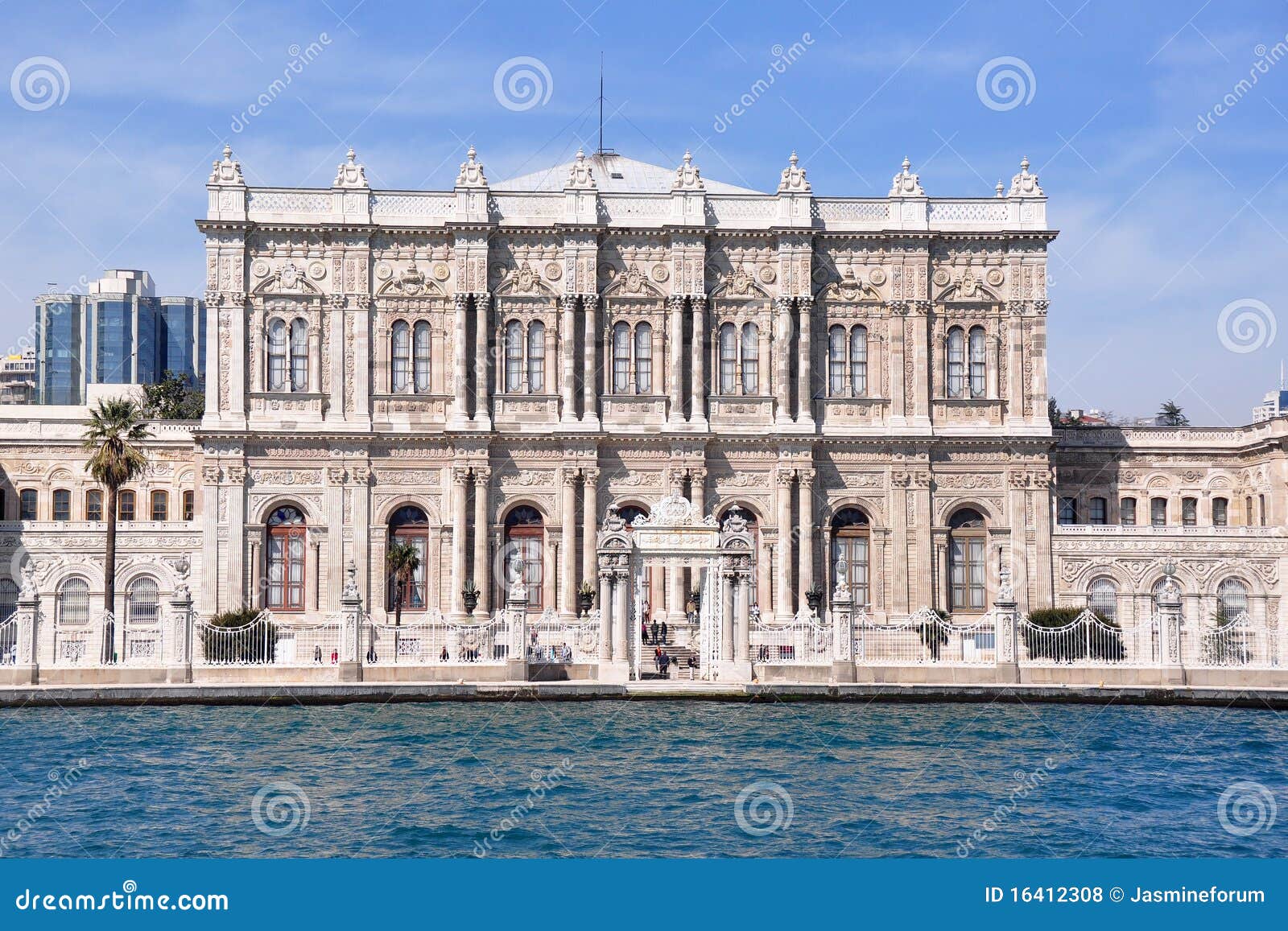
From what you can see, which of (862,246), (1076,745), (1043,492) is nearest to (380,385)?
(862,246)

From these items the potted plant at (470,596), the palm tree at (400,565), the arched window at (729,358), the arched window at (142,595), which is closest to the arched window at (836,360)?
the arched window at (729,358)

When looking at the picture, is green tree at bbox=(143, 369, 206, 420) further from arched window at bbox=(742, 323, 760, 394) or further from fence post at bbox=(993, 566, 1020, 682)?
fence post at bbox=(993, 566, 1020, 682)

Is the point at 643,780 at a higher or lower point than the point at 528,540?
lower

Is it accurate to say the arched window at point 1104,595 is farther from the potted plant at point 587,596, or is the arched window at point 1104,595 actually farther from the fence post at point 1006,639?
the potted plant at point 587,596

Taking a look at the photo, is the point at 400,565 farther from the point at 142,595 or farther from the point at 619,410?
the point at 142,595

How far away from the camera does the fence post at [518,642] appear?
1320 inches

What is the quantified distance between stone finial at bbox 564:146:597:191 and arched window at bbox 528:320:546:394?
3.74 meters

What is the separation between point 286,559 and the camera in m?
43.5

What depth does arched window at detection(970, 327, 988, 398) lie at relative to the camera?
45.2 metres

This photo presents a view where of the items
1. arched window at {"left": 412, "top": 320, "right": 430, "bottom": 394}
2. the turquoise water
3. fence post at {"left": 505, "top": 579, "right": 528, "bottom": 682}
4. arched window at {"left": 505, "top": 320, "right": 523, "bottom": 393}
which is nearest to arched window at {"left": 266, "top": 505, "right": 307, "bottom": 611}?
arched window at {"left": 412, "top": 320, "right": 430, "bottom": 394}

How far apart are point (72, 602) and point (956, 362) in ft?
81.2

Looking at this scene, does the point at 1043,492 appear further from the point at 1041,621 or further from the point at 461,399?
the point at 461,399

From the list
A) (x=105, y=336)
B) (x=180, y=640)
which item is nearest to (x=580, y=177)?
(x=180, y=640)

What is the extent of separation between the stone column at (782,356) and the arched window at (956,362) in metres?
4.54
